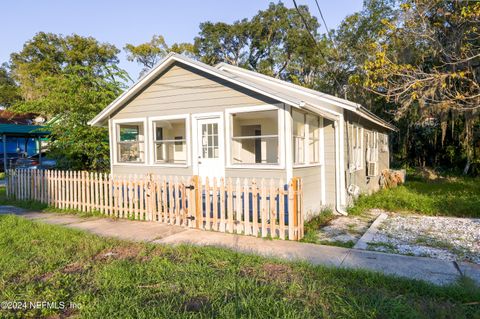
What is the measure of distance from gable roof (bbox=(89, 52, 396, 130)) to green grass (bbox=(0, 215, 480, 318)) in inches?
155

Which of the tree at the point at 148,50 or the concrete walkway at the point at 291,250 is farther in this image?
the tree at the point at 148,50

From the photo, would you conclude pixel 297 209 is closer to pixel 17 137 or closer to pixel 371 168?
pixel 371 168

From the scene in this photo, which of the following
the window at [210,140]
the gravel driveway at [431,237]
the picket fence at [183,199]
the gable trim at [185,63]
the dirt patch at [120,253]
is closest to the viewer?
the dirt patch at [120,253]

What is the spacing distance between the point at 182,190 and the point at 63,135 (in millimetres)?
6857

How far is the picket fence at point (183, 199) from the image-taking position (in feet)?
19.2

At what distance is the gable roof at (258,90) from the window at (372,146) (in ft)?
4.72

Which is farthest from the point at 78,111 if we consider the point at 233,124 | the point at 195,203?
the point at 195,203

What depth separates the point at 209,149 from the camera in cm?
891

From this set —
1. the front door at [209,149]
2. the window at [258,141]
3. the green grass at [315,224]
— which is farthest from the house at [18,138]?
the green grass at [315,224]

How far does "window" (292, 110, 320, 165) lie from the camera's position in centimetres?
804

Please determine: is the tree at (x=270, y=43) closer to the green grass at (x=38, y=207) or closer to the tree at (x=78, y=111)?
the tree at (x=78, y=111)

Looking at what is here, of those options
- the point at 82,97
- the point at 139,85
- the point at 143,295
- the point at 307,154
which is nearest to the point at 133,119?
the point at 139,85

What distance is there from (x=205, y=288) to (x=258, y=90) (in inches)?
196

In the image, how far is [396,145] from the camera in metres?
22.3
